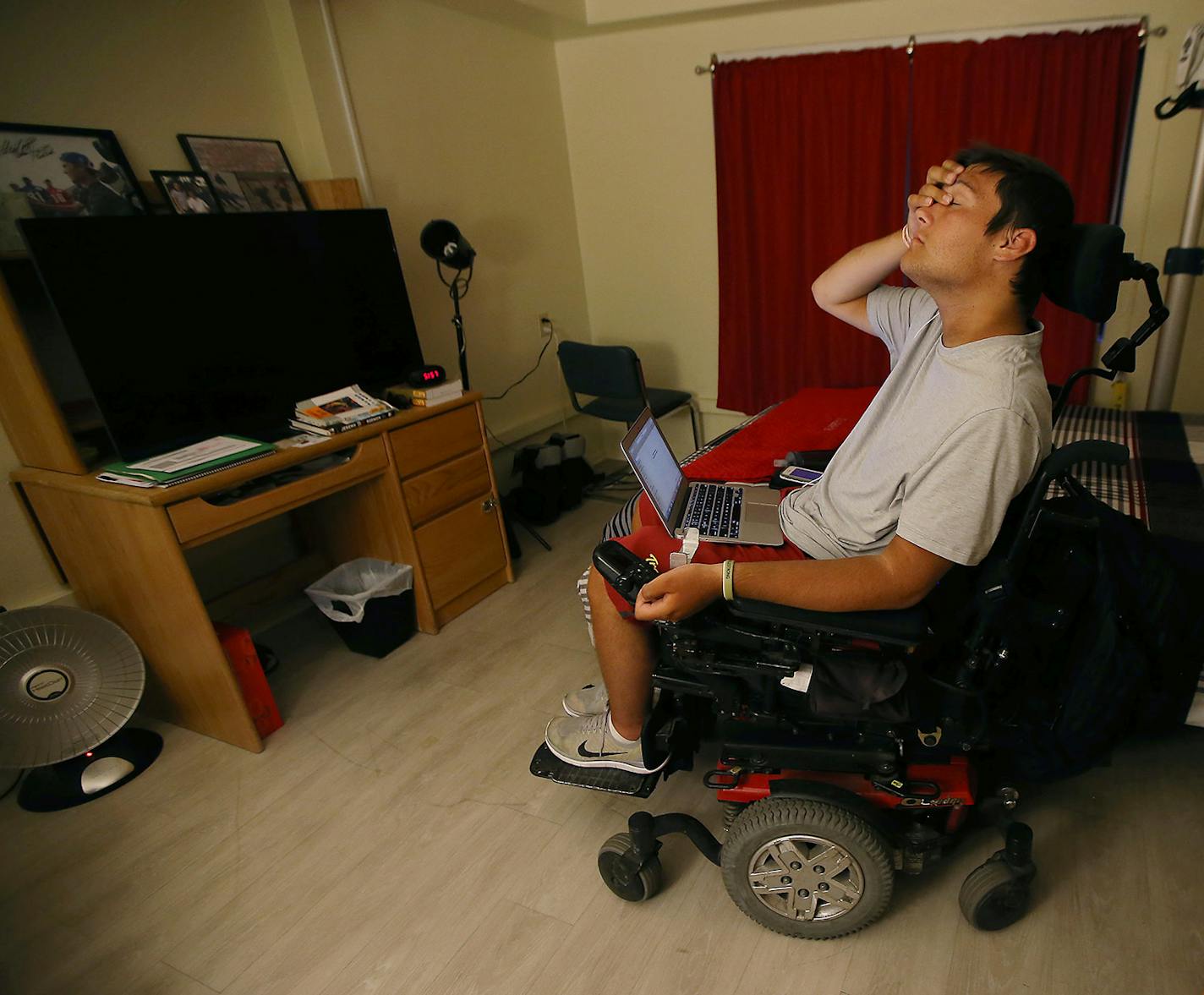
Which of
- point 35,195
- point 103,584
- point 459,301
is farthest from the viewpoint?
point 459,301

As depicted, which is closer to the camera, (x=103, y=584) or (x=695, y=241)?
(x=103, y=584)

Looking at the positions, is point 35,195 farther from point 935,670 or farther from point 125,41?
point 935,670

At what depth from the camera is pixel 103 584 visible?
197 cm

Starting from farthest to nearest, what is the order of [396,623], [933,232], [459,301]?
[459,301] < [396,623] < [933,232]

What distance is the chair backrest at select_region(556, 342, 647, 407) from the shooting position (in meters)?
2.77

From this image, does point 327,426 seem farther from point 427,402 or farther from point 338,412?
point 427,402

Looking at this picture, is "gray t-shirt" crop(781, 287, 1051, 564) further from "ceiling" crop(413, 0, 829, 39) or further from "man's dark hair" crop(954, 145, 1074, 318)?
"ceiling" crop(413, 0, 829, 39)

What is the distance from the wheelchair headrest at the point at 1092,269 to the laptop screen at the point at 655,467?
2.60 ft

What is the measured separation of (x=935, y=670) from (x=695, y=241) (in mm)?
2776

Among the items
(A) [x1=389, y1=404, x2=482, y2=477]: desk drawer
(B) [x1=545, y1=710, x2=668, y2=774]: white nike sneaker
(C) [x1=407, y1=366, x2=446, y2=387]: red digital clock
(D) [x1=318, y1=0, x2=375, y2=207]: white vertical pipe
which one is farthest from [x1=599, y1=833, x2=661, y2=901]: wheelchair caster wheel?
(D) [x1=318, y1=0, x2=375, y2=207]: white vertical pipe

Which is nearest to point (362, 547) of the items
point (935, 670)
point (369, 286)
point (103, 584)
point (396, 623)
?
point (396, 623)

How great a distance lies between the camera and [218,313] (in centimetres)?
200

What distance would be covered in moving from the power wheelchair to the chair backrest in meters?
1.60

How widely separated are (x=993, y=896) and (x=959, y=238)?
45.5 inches
